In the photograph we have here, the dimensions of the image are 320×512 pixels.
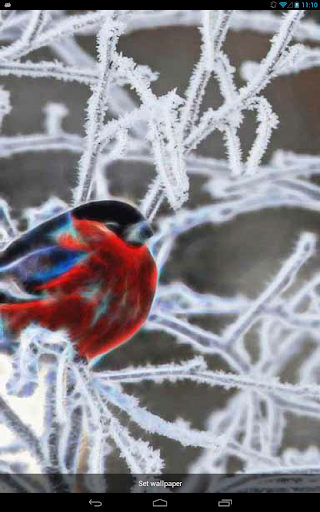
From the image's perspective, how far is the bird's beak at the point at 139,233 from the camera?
0.72 metres

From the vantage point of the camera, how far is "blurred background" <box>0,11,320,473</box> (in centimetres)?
73

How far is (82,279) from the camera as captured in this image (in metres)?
0.70

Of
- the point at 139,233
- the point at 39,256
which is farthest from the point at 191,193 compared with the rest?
the point at 39,256

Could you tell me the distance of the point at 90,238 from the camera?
0.71m

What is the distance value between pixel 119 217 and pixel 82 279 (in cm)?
10

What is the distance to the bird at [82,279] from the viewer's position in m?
0.70

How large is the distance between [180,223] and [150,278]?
0.09m

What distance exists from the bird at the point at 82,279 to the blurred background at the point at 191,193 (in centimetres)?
3

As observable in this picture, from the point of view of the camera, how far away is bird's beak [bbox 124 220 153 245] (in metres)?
0.72

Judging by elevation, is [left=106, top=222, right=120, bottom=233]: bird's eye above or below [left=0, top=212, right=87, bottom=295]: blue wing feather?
above

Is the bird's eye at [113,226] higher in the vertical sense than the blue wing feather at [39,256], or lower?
higher
